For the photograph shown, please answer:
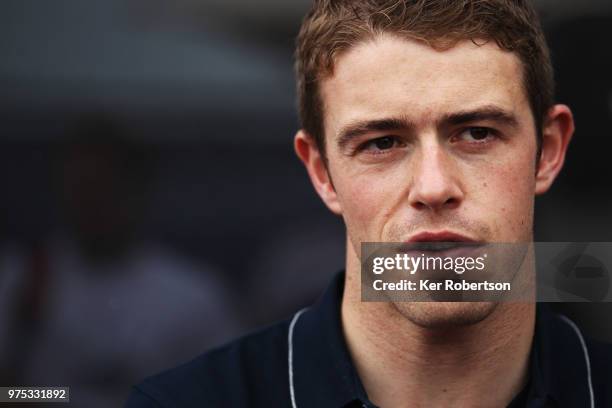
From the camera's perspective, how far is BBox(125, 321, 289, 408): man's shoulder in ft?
7.16

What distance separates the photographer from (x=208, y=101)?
2.95 meters

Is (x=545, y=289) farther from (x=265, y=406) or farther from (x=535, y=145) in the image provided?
(x=265, y=406)

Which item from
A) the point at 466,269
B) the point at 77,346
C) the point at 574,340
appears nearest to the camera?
the point at 466,269

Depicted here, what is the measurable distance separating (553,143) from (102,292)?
1.45m

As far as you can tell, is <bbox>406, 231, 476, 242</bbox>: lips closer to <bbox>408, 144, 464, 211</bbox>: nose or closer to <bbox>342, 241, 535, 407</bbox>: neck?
<bbox>408, 144, 464, 211</bbox>: nose

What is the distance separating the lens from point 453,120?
2.03 metres

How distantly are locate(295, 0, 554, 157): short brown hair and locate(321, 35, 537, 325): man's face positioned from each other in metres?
0.03

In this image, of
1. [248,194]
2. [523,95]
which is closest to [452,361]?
[523,95]

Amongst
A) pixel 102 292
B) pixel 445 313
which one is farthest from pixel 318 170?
pixel 102 292

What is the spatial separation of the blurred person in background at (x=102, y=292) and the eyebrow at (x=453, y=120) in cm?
104

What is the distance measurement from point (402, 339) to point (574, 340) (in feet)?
1.51

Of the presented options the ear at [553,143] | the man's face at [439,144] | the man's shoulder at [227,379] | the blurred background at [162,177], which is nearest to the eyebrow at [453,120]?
the man's face at [439,144]
